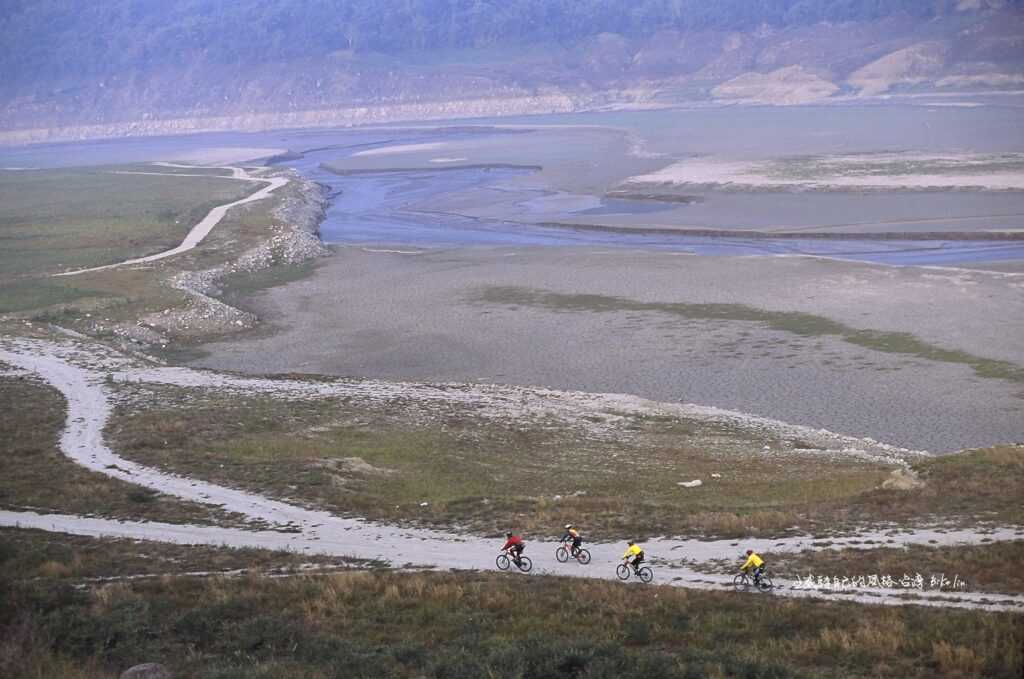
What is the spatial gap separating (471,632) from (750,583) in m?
5.03

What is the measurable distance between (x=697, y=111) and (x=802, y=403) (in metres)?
152

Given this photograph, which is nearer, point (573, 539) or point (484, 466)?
point (573, 539)

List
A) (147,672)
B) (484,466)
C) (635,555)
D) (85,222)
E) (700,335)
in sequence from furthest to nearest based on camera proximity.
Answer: (85,222)
(700,335)
(484,466)
(635,555)
(147,672)

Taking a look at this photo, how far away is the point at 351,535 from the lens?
22.0 meters

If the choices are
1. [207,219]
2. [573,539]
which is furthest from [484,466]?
[207,219]

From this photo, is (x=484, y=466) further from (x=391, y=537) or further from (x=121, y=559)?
(x=121, y=559)

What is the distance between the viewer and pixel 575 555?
1959 centimetres

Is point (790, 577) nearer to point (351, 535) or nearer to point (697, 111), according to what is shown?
point (351, 535)

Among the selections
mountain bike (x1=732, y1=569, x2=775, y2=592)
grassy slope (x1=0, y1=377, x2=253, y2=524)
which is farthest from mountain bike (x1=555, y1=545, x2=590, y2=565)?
grassy slope (x1=0, y1=377, x2=253, y2=524)

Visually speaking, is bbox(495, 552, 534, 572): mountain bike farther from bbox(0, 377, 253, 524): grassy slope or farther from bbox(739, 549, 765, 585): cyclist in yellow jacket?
bbox(0, 377, 253, 524): grassy slope

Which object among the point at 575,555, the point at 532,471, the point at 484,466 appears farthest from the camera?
the point at 484,466

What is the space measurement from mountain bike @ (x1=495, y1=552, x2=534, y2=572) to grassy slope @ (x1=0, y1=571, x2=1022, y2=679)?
69 centimetres

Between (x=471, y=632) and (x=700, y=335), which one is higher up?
(x=471, y=632)

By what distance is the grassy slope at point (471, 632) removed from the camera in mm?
Result: 13328
